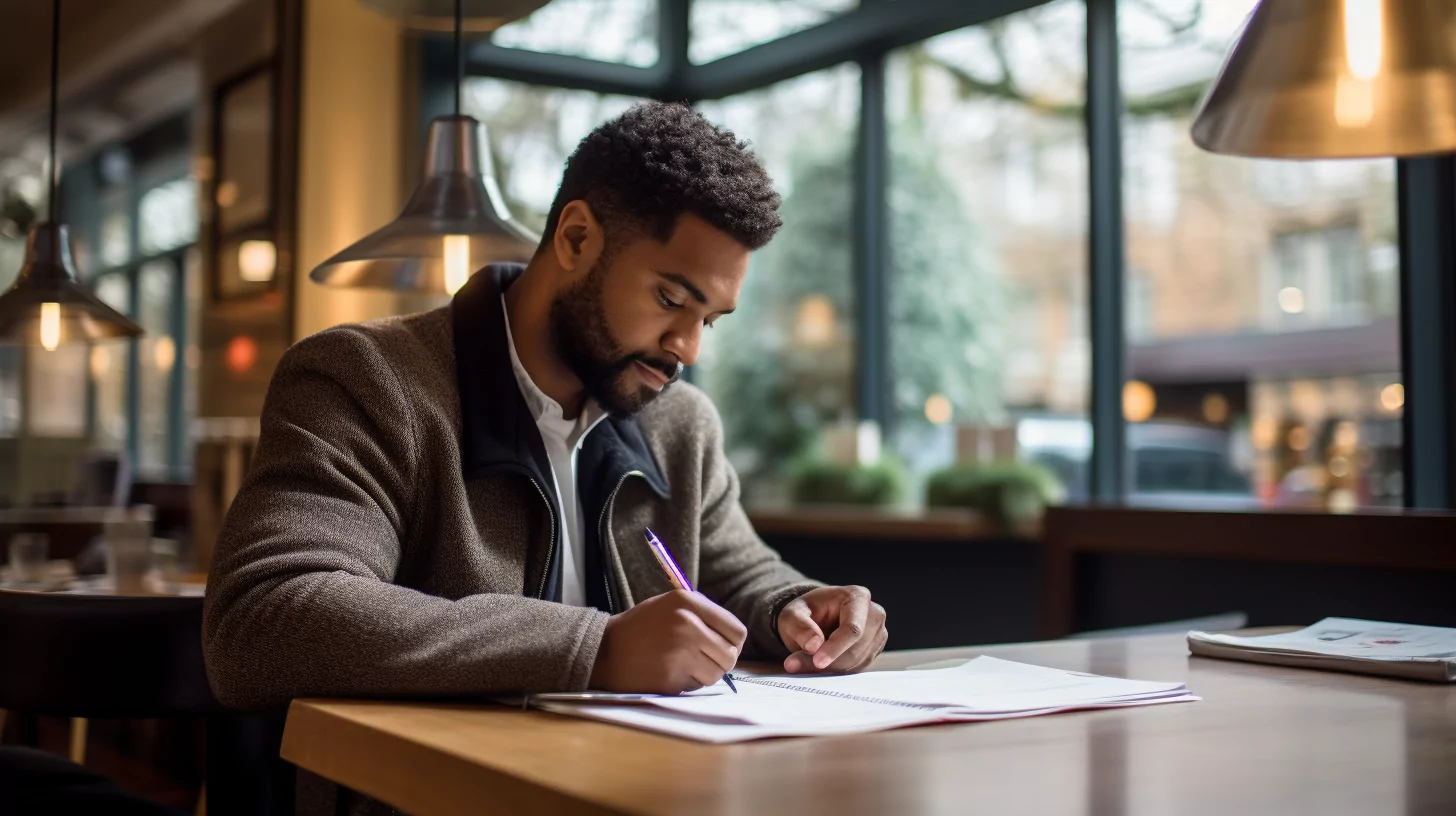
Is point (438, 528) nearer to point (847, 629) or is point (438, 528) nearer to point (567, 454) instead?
point (567, 454)

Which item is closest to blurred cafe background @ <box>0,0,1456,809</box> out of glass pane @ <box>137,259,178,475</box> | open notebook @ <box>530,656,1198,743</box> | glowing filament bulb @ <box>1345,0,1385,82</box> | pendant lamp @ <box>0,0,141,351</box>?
pendant lamp @ <box>0,0,141,351</box>

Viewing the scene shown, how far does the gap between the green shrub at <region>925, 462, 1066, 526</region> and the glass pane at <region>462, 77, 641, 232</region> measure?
213cm

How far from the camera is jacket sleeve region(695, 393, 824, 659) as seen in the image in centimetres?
180

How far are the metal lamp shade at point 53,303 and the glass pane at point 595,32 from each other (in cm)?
289

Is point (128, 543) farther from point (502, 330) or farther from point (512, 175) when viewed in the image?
point (512, 175)

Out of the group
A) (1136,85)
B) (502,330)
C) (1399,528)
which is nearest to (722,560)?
(502,330)

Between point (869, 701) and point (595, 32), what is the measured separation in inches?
195

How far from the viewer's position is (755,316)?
571cm

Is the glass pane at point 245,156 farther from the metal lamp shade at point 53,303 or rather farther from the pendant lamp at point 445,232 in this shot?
the pendant lamp at point 445,232

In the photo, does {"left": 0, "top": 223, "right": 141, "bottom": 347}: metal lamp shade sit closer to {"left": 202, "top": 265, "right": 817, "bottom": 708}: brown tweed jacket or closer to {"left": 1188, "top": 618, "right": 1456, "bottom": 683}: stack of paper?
{"left": 202, "top": 265, "right": 817, "bottom": 708}: brown tweed jacket

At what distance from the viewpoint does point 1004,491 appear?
4.32m

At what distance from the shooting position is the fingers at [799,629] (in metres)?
1.47

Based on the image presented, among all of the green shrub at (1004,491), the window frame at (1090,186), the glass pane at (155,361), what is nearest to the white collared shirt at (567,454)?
the window frame at (1090,186)

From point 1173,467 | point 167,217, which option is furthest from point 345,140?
point 167,217
